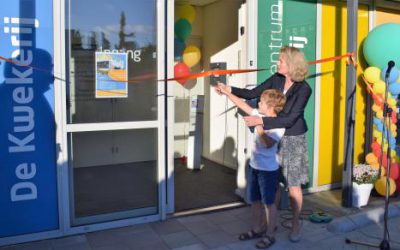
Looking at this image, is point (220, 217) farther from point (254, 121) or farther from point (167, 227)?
point (254, 121)

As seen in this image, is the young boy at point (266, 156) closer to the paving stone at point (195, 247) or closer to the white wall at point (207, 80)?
the paving stone at point (195, 247)

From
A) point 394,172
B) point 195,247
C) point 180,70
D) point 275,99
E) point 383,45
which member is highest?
point 383,45


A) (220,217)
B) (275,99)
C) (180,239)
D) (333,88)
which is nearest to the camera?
(275,99)

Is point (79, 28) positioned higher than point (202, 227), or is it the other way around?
point (79, 28)

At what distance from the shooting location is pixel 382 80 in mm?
4824

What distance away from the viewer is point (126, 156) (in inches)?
158

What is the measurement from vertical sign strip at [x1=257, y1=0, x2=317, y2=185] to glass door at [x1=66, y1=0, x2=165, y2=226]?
4.20 ft

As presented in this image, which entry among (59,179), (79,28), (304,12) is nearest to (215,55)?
(304,12)

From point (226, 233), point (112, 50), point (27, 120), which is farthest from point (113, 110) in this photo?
point (226, 233)

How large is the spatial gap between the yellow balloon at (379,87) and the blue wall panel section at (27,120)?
348cm

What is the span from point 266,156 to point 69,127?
1.72m

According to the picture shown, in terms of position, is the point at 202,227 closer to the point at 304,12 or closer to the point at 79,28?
the point at 79,28

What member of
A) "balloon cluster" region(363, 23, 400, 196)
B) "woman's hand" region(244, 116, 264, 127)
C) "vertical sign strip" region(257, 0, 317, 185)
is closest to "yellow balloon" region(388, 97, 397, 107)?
"balloon cluster" region(363, 23, 400, 196)

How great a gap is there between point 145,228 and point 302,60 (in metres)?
2.09
